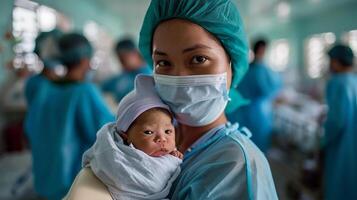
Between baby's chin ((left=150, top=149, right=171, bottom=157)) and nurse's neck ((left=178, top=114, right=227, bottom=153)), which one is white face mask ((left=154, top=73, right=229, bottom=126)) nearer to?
nurse's neck ((left=178, top=114, right=227, bottom=153))

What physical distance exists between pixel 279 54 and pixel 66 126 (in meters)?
7.49

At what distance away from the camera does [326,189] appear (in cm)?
265

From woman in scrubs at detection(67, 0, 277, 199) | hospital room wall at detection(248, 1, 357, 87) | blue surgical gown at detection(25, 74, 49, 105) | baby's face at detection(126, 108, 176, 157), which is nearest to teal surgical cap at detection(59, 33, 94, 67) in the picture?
blue surgical gown at detection(25, 74, 49, 105)

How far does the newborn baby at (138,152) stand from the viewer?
796 millimetres

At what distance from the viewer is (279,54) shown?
852 centimetres

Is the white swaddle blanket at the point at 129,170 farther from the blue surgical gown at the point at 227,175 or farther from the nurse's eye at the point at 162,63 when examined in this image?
the nurse's eye at the point at 162,63

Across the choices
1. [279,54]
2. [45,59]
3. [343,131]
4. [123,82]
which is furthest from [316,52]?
[45,59]

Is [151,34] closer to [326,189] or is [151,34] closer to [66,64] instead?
[66,64]

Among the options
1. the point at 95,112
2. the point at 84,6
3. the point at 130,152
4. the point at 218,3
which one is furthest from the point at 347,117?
the point at 84,6

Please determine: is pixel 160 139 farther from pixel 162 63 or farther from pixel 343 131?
pixel 343 131

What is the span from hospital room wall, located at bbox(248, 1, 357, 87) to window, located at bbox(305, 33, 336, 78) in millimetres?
100

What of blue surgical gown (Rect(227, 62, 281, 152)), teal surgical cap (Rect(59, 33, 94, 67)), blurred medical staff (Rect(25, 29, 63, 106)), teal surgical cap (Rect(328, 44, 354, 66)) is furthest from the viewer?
blue surgical gown (Rect(227, 62, 281, 152))

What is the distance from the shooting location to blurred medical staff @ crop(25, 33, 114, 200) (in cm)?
183

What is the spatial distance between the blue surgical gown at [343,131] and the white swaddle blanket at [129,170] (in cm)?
197
